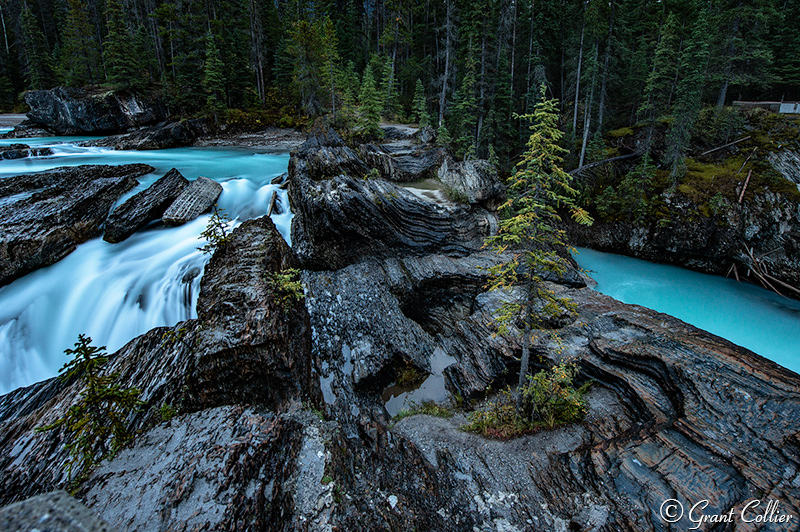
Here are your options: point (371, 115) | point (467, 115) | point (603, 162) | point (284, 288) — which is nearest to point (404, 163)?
point (371, 115)

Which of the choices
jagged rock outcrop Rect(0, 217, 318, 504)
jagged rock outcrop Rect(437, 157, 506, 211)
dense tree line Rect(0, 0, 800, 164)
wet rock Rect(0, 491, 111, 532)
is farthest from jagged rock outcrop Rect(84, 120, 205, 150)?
wet rock Rect(0, 491, 111, 532)

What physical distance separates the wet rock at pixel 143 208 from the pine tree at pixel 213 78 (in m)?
22.6

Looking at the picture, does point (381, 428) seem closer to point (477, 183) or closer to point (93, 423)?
point (93, 423)

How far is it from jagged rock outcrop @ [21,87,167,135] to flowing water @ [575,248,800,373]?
1715 inches

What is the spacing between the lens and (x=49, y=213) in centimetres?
1191

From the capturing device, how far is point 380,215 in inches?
558

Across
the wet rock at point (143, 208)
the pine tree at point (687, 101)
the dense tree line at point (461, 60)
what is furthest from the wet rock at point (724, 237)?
the wet rock at point (143, 208)

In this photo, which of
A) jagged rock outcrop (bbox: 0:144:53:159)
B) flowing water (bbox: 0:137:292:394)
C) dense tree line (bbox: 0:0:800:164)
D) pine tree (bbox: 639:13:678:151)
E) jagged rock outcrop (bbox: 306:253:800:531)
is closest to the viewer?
jagged rock outcrop (bbox: 306:253:800:531)

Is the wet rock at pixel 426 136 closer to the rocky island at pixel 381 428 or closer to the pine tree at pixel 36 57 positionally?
the rocky island at pixel 381 428

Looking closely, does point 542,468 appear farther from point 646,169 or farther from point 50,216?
point 646,169

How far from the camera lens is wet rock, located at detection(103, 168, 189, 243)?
12.9 metres

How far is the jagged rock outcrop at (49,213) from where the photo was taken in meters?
10.6

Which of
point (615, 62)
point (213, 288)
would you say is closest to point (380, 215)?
point (213, 288)
